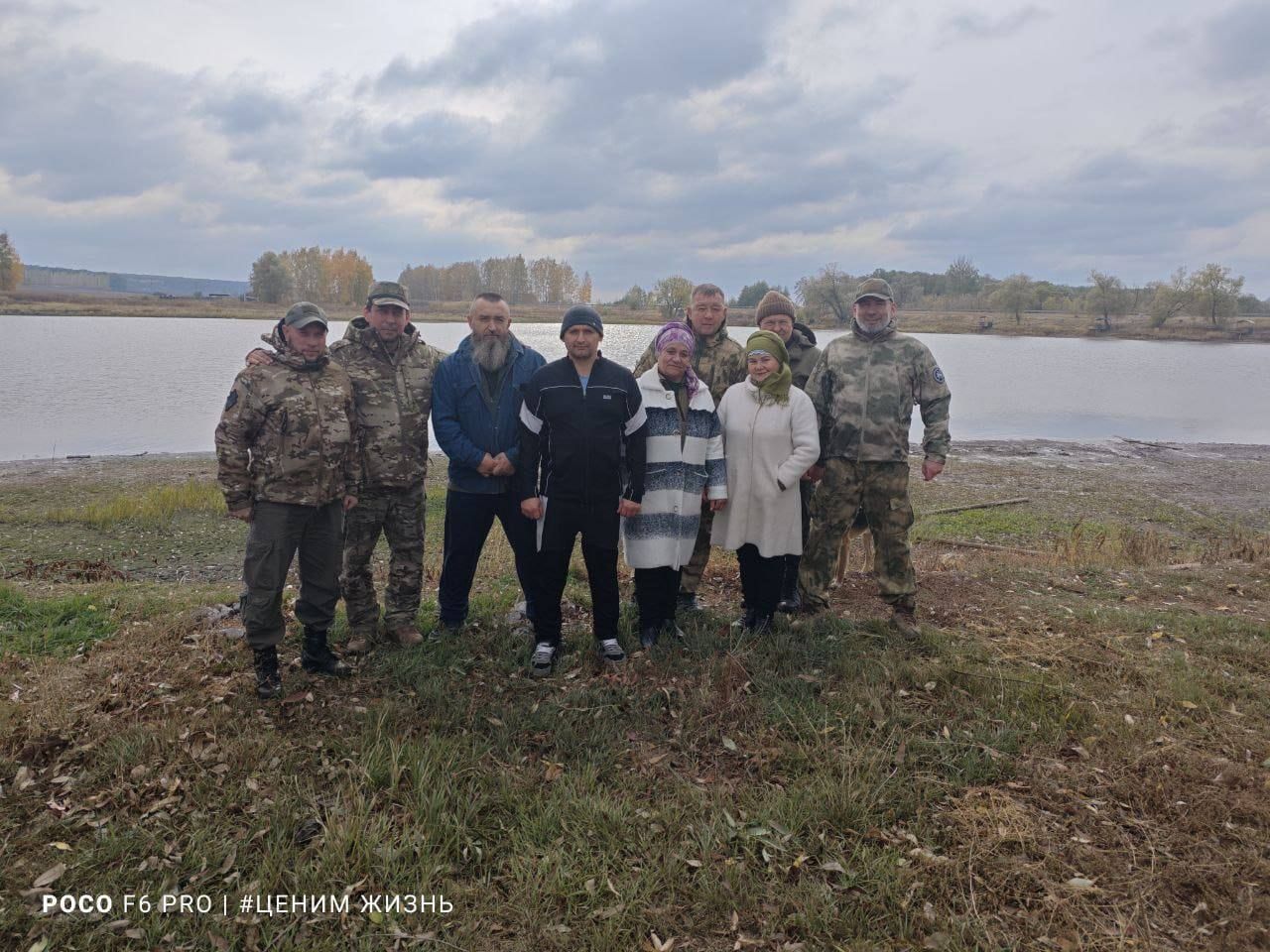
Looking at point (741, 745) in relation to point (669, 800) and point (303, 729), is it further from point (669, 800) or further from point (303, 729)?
point (303, 729)

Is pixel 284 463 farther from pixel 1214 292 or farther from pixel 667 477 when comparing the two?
pixel 1214 292

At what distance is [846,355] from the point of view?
5406 millimetres

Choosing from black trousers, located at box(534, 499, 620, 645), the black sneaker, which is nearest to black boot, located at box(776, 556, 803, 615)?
black trousers, located at box(534, 499, 620, 645)

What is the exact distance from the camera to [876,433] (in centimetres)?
527

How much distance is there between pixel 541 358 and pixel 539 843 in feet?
10.9

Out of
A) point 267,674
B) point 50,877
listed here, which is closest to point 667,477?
point 267,674

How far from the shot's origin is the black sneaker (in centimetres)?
491

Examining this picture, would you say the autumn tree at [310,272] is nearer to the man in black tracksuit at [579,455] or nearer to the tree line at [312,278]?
the tree line at [312,278]

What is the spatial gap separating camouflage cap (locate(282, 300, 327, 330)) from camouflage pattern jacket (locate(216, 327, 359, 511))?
0.15 meters

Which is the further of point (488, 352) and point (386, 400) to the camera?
Result: point (488, 352)

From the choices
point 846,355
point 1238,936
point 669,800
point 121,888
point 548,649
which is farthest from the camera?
point 846,355

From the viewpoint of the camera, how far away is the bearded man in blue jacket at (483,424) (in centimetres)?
501

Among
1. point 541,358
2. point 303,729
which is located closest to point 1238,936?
point 303,729

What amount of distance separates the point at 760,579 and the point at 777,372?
1.53 meters
